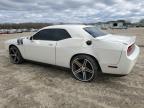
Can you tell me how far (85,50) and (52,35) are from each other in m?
1.44

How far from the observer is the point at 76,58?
4.77m

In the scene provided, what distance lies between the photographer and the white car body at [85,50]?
414cm

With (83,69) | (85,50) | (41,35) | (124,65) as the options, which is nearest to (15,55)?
(41,35)

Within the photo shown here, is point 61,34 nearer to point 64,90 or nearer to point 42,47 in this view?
Answer: point 42,47

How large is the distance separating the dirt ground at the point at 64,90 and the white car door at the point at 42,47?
1.60 feet

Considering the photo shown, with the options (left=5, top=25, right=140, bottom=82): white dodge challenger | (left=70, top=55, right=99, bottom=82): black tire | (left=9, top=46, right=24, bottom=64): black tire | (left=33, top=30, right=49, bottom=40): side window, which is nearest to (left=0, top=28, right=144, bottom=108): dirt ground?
(left=70, top=55, right=99, bottom=82): black tire

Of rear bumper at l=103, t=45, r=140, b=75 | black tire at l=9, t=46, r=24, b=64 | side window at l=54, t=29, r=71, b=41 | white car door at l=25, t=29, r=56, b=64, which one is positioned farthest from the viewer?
black tire at l=9, t=46, r=24, b=64

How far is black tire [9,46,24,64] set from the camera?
651 centimetres

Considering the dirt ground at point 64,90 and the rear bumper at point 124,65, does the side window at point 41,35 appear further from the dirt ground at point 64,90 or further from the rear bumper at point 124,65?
the rear bumper at point 124,65

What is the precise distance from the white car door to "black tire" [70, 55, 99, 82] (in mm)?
834

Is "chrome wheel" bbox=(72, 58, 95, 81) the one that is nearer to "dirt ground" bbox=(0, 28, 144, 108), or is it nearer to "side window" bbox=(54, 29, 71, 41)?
"dirt ground" bbox=(0, 28, 144, 108)

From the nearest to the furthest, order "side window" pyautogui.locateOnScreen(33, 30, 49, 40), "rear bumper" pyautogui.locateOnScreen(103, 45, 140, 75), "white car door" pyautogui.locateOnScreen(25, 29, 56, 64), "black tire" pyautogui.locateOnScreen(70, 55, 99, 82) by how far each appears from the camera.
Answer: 1. "rear bumper" pyautogui.locateOnScreen(103, 45, 140, 75)
2. "black tire" pyautogui.locateOnScreen(70, 55, 99, 82)
3. "white car door" pyautogui.locateOnScreen(25, 29, 56, 64)
4. "side window" pyautogui.locateOnScreen(33, 30, 49, 40)

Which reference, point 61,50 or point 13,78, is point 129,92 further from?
point 13,78

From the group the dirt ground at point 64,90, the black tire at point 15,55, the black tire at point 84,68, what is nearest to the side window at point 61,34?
the black tire at point 84,68
